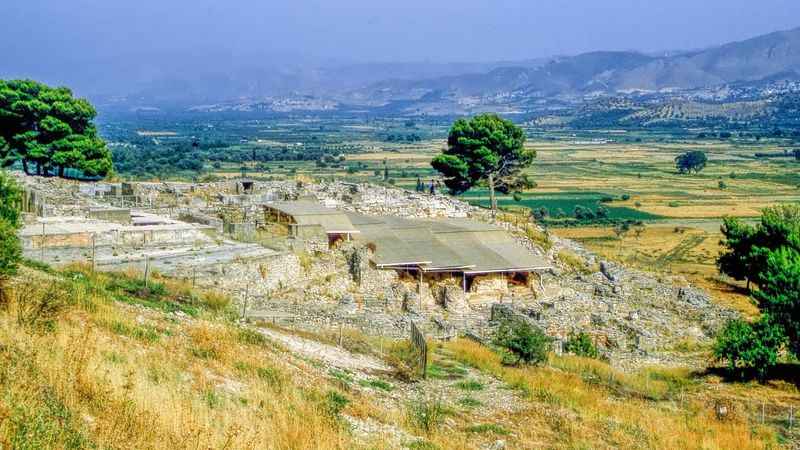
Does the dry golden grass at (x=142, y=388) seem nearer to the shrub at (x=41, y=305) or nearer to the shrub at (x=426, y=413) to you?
the shrub at (x=41, y=305)

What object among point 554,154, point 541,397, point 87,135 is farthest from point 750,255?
point 554,154

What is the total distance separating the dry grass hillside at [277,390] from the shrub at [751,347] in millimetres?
580

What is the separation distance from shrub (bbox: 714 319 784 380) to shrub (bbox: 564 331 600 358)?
2.77 m

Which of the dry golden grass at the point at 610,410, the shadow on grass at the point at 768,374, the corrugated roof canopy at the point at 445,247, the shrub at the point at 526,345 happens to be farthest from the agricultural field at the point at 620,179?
the shrub at the point at 526,345

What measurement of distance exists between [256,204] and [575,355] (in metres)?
15.4

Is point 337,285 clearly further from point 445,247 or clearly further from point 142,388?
point 142,388

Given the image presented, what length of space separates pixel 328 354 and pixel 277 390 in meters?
4.03

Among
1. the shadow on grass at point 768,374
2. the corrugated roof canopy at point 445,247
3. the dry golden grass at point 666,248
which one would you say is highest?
the corrugated roof canopy at point 445,247

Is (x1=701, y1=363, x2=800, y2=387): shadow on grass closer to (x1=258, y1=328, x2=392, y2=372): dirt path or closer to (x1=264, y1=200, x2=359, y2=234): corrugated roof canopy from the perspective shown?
(x1=258, y1=328, x2=392, y2=372): dirt path

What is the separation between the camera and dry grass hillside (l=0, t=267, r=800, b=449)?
7.93m

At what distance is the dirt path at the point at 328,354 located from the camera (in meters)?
14.4

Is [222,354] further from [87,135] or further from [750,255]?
[87,135]

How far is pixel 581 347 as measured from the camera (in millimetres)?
20062

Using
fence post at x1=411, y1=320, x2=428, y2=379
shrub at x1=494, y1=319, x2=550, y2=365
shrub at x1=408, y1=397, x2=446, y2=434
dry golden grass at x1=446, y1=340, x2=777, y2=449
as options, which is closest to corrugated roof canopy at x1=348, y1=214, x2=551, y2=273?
dry golden grass at x1=446, y1=340, x2=777, y2=449
